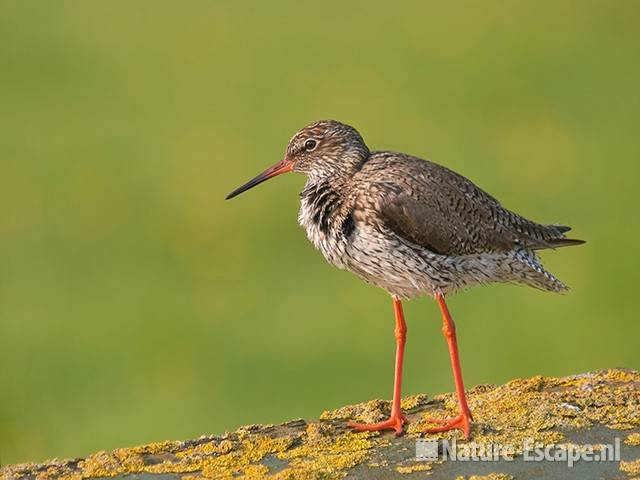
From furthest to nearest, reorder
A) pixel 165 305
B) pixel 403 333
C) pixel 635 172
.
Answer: pixel 635 172, pixel 165 305, pixel 403 333

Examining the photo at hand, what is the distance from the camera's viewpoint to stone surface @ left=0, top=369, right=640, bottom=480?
720 centimetres

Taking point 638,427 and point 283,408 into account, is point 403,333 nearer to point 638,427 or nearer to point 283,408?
point 638,427

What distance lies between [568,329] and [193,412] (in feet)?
15.4

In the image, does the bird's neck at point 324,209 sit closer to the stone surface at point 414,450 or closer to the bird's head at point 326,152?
the bird's head at point 326,152

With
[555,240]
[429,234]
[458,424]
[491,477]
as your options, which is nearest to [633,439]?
[491,477]

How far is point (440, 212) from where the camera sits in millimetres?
8820

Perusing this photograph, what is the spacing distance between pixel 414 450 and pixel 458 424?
1.39 ft

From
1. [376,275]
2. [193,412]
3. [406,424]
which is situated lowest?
[193,412]

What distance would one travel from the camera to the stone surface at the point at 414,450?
23.6 ft

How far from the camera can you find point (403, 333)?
369 inches

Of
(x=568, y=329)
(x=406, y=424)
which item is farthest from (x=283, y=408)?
(x=406, y=424)

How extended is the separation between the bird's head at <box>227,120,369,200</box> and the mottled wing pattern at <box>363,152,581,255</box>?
14 cm

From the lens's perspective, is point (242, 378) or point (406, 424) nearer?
point (406, 424)

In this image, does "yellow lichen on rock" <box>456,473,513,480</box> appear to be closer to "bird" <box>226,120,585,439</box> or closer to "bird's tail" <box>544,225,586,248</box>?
"bird" <box>226,120,585,439</box>
